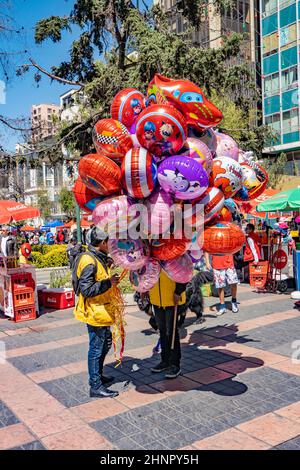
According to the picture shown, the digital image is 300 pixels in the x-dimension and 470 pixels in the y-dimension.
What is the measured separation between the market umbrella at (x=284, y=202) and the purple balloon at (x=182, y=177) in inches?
243

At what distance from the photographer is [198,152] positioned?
3889 millimetres

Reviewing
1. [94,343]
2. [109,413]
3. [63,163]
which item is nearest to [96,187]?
[94,343]

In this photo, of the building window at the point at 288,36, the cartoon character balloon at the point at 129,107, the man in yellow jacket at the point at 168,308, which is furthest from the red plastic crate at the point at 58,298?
the building window at the point at 288,36

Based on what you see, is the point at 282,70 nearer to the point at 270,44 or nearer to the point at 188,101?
the point at 270,44

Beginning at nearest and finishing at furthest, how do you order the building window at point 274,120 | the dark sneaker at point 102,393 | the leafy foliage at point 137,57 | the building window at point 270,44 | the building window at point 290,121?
the dark sneaker at point 102,393 < the leafy foliage at point 137,57 < the building window at point 290,121 < the building window at point 270,44 < the building window at point 274,120

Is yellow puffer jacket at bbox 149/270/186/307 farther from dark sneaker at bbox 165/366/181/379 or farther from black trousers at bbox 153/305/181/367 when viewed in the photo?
dark sneaker at bbox 165/366/181/379

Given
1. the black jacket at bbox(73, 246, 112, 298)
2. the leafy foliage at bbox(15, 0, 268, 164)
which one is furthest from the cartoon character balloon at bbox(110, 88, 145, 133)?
the leafy foliage at bbox(15, 0, 268, 164)

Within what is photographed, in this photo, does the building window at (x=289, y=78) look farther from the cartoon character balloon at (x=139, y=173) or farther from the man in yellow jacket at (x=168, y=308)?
the cartoon character balloon at (x=139, y=173)

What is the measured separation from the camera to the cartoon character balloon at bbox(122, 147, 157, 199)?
11.8 feet

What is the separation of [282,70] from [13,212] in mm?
32383

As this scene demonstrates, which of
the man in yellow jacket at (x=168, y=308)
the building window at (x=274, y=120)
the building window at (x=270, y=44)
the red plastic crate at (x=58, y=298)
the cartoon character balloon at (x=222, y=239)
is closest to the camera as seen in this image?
the cartoon character balloon at (x=222, y=239)

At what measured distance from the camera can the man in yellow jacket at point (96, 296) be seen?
4.23m

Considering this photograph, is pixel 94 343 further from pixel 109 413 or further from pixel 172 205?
pixel 172 205
